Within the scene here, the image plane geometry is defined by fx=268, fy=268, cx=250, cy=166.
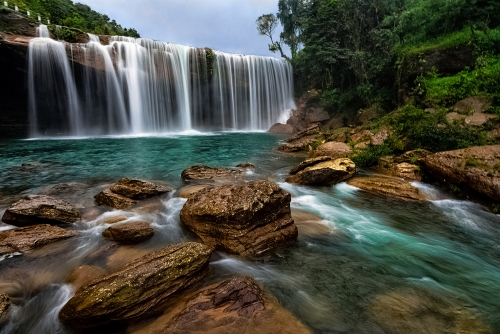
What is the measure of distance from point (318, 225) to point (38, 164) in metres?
12.5

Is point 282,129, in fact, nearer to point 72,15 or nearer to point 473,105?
point 473,105

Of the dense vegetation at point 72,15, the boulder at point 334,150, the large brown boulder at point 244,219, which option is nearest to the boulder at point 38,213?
the large brown boulder at point 244,219

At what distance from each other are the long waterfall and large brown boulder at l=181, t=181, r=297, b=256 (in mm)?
23127

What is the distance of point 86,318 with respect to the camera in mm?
3104

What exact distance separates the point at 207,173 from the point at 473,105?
11165 millimetres

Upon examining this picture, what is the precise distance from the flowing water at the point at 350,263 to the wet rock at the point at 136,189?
453 mm

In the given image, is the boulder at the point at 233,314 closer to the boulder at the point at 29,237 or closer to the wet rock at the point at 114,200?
the boulder at the point at 29,237

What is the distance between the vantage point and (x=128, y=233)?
→ 17.1 ft

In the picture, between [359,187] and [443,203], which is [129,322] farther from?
[443,203]

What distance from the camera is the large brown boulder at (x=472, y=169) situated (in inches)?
275

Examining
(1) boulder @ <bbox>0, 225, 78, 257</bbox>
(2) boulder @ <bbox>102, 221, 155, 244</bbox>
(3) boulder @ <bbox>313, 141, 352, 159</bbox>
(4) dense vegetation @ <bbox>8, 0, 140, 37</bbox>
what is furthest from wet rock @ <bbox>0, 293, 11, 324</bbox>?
(4) dense vegetation @ <bbox>8, 0, 140, 37</bbox>

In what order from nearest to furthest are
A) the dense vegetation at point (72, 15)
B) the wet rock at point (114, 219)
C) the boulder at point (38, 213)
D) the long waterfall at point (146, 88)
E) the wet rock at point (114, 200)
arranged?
1. the boulder at point (38, 213)
2. the wet rock at point (114, 219)
3. the wet rock at point (114, 200)
4. the long waterfall at point (146, 88)
5. the dense vegetation at point (72, 15)

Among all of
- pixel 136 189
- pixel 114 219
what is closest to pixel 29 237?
pixel 114 219

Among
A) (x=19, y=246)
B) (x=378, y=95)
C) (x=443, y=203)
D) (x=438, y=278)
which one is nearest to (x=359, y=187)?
(x=443, y=203)
